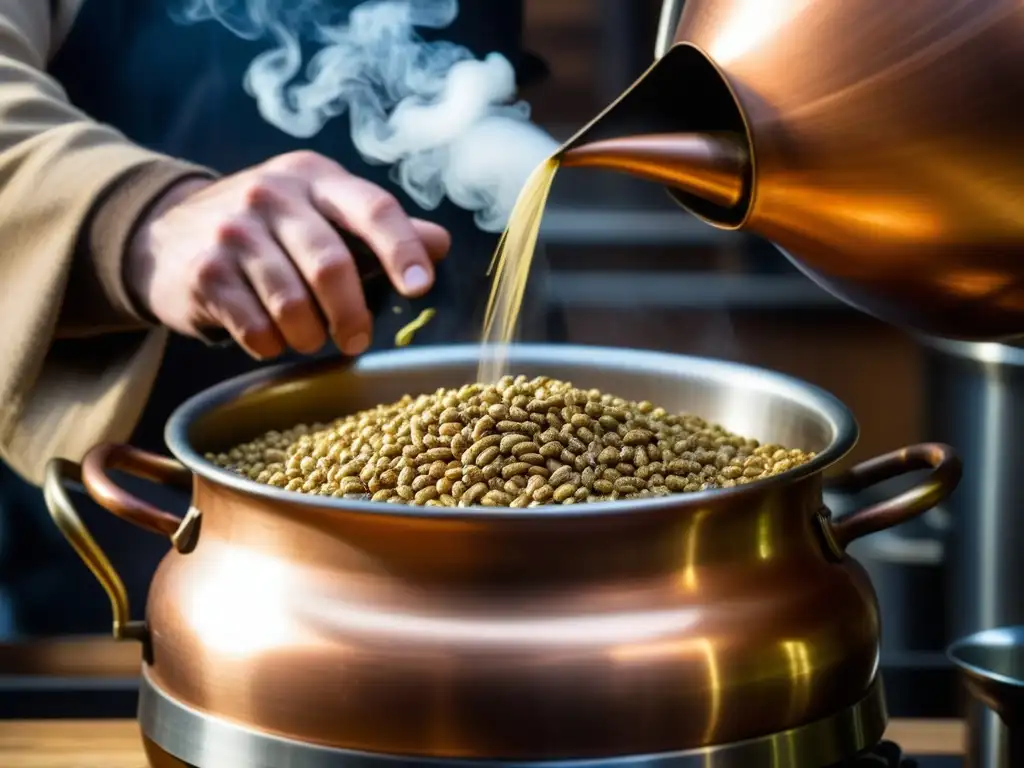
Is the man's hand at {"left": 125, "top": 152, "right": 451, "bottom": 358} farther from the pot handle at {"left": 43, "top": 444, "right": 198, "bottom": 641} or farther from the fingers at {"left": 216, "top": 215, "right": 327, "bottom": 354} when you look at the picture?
the pot handle at {"left": 43, "top": 444, "right": 198, "bottom": 641}

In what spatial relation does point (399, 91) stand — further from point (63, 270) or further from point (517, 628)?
point (517, 628)

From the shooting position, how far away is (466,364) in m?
1.07

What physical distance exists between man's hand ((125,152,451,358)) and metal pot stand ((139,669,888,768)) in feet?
1.05

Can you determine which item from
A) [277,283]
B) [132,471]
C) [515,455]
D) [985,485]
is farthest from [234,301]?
[985,485]

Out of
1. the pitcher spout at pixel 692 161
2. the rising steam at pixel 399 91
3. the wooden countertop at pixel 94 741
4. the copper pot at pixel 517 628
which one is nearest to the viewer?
the copper pot at pixel 517 628

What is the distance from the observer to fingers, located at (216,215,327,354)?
1.00m

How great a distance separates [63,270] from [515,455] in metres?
0.51

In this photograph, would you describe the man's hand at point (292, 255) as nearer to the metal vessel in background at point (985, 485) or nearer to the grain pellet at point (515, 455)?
the grain pellet at point (515, 455)

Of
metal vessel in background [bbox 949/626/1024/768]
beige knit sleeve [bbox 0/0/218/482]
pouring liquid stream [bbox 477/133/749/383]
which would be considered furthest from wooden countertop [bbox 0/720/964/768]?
pouring liquid stream [bbox 477/133/749/383]

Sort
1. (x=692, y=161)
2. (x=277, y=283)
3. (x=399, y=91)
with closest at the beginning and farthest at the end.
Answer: (x=692, y=161), (x=277, y=283), (x=399, y=91)

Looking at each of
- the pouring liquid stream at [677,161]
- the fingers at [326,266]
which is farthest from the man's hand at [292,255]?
the pouring liquid stream at [677,161]

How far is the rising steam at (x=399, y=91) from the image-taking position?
138 centimetres

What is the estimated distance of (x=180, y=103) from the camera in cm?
149

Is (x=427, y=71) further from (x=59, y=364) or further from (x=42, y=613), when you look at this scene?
(x=42, y=613)
